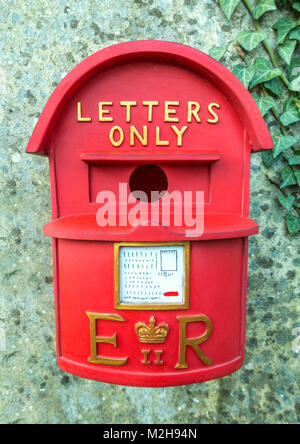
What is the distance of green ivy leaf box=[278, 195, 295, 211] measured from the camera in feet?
4.66

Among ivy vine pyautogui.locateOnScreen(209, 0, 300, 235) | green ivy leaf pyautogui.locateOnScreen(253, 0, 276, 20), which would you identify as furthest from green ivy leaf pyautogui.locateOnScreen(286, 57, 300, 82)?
green ivy leaf pyautogui.locateOnScreen(253, 0, 276, 20)

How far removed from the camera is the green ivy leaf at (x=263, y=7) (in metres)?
1.35

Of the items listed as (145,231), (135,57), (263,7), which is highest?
(263,7)

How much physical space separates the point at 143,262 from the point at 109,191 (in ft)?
0.84

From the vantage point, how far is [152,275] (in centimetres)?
92

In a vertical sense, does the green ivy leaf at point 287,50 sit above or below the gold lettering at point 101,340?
above

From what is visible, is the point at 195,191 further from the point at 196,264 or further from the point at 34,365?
the point at 34,365

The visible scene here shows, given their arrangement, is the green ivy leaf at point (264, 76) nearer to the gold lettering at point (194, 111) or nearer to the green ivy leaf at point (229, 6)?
the green ivy leaf at point (229, 6)

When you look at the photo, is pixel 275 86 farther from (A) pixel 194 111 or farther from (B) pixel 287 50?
(A) pixel 194 111

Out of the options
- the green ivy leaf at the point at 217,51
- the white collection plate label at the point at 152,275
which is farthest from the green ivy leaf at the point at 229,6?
the white collection plate label at the point at 152,275

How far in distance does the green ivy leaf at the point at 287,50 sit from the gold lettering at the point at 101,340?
3.95 ft

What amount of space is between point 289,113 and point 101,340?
1151 mm

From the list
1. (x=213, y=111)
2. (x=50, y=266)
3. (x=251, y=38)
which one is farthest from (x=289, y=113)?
(x=50, y=266)

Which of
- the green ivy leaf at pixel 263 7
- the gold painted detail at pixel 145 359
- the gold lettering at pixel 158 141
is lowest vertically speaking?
the gold painted detail at pixel 145 359
